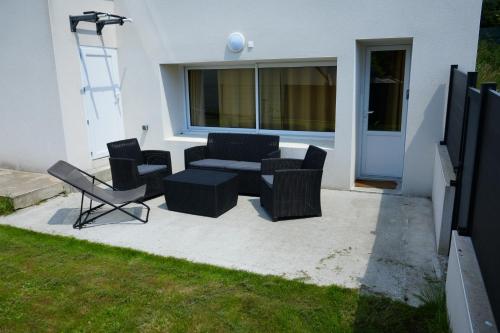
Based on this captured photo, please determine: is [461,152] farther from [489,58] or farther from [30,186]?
[489,58]

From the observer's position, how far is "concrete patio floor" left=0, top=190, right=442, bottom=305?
4523 mm

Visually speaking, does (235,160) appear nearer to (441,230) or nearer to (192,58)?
(192,58)

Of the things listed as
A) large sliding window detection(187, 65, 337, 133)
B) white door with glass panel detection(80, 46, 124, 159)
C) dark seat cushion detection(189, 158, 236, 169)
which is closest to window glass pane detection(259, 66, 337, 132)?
large sliding window detection(187, 65, 337, 133)

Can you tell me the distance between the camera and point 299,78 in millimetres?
8336

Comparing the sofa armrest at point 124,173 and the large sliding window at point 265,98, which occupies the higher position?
the large sliding window at point 265,98

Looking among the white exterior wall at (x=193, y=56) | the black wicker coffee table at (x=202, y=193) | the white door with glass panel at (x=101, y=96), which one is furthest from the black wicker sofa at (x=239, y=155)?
the white door with glass panel at (x=101, y=96)

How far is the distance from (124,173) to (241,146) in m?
2.30

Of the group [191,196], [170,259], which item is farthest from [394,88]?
[170,259]

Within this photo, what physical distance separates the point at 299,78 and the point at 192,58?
2.22 meters

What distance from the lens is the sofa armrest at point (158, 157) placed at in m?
7.98

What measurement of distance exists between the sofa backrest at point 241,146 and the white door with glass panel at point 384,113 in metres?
1.87

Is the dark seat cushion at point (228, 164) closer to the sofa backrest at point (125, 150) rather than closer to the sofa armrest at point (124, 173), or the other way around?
the sofa backrest at point (125, 150)

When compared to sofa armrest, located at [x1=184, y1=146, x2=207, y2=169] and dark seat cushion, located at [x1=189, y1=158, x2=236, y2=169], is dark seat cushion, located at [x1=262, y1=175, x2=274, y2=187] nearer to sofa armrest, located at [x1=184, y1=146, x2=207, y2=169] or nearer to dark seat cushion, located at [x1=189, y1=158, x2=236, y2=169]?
dark seat cushion, located at [x1=189, y1=158, x2=236, y2=169]

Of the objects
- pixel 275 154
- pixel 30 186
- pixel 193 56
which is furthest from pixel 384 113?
pixel 30 186
